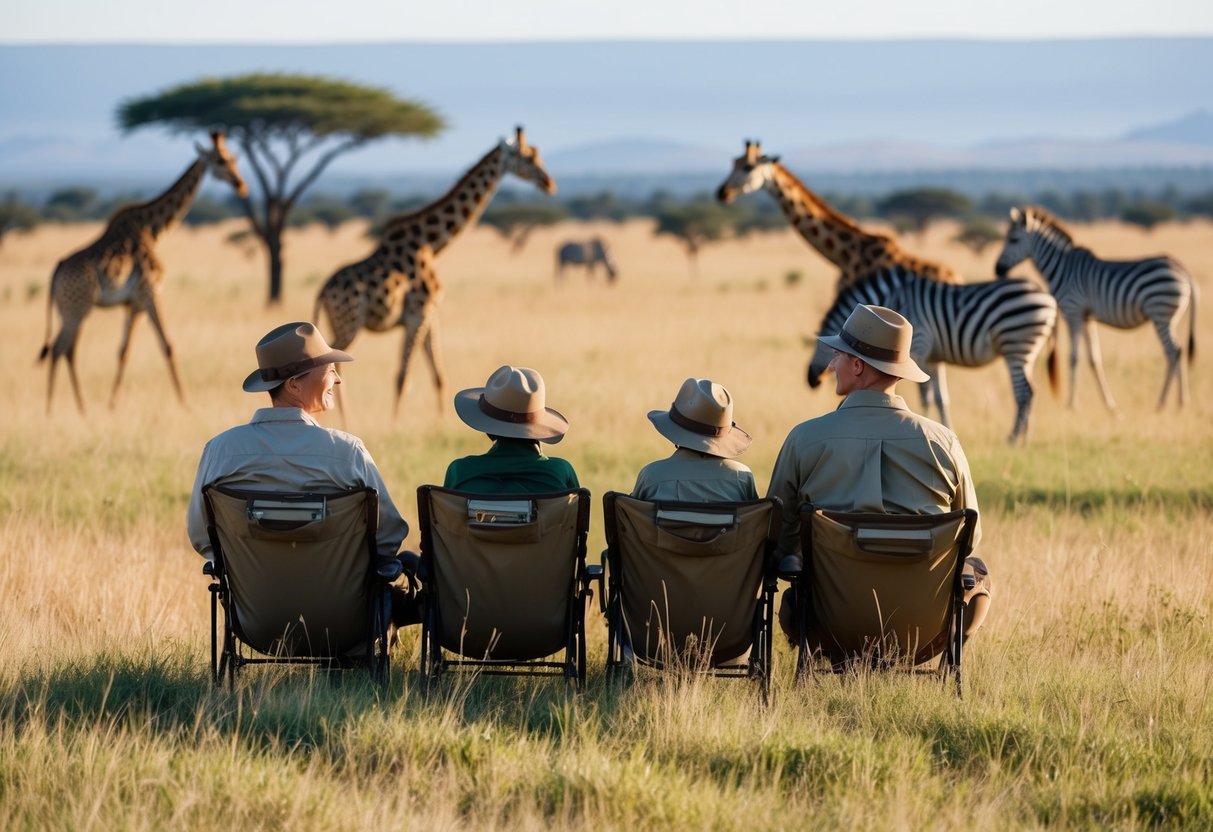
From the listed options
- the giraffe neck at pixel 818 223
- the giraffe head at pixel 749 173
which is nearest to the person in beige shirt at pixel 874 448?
the giraffe head at pixel 749 173

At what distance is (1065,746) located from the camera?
4.20 meters

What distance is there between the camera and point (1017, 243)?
13133 mm

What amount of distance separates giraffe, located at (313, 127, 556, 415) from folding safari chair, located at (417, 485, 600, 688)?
656 centimetres

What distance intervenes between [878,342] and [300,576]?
1.95 meters

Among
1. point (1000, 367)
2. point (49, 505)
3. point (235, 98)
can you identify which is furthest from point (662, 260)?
point (49, 505)

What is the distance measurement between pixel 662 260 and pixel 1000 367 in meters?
24.4

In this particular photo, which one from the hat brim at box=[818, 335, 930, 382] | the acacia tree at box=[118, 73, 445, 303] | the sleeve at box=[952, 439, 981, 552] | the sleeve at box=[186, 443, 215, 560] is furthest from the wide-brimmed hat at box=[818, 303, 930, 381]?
the acacia tree at box=[118, 73, 445, 303]

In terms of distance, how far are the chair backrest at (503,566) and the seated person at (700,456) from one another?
32cm

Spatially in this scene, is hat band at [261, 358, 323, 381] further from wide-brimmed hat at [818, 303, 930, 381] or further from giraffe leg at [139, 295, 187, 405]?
giraffe leg at [139, 295, 187, 405]

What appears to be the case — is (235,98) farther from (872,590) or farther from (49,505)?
(872,590)

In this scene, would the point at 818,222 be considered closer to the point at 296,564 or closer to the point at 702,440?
the point at 702,440

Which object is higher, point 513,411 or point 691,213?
point 691,213

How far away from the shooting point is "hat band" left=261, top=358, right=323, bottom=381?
15.2ft

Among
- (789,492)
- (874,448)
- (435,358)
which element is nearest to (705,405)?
(789,492)
